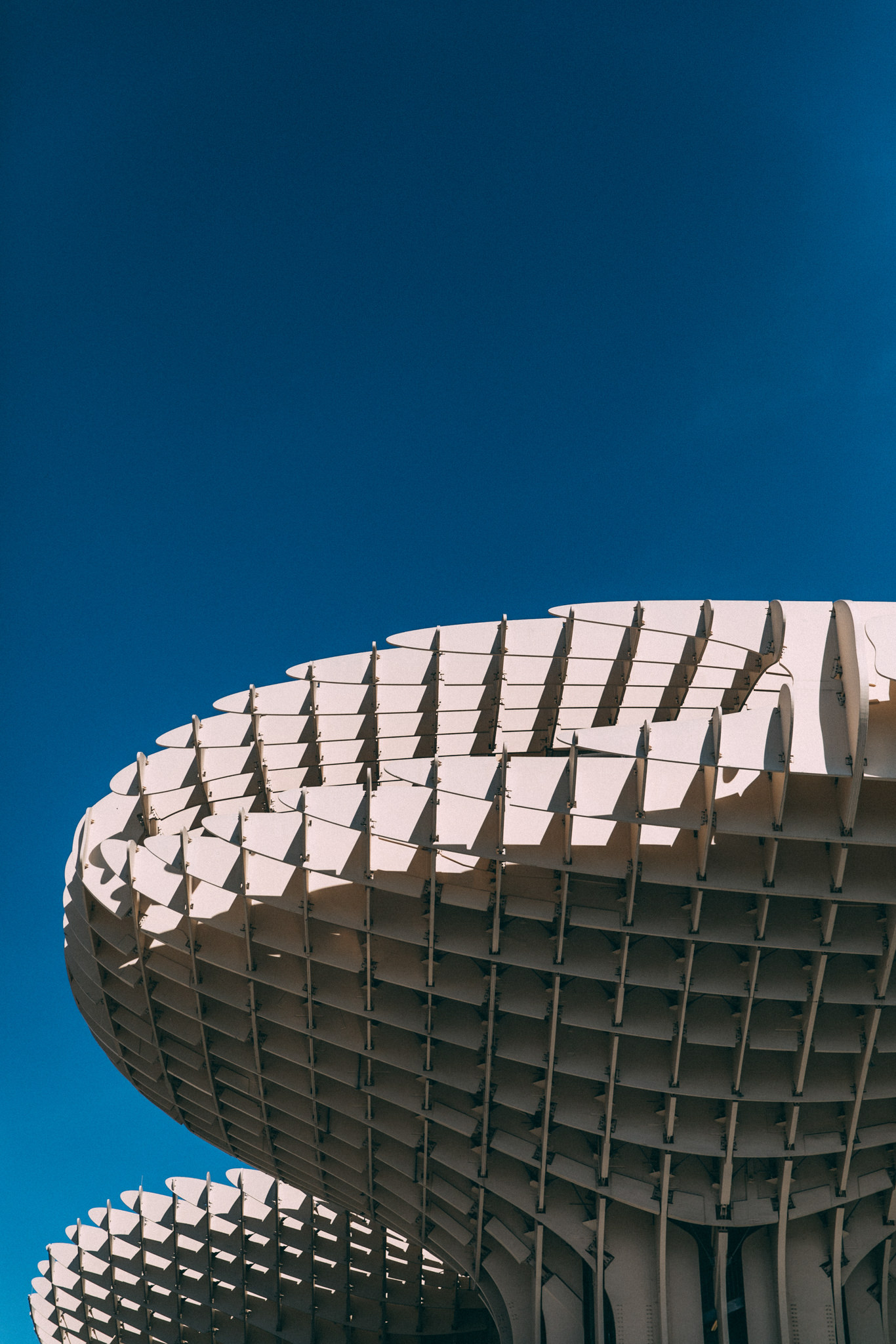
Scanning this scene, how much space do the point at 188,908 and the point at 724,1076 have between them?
12.0 meters

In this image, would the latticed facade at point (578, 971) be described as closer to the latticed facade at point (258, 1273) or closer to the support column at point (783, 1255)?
the support column at point (783, 1255)

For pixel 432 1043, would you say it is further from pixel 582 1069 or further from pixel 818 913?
pixel 818 913

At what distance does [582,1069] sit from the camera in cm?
2289

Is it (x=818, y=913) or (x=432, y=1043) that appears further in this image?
(x=432, y=1043)

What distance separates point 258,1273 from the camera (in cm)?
4291

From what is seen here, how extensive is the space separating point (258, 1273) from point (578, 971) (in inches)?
1170

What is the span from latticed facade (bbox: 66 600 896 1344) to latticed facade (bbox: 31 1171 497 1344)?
14090 millimetres

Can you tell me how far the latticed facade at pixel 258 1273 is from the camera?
134ft

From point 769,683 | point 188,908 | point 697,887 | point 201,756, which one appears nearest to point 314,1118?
Answer: point 188,908

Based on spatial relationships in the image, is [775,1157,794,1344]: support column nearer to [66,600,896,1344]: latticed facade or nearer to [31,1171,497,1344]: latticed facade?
[66,600,896,1344]: latticed facade

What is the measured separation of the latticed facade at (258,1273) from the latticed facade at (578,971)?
1409cm

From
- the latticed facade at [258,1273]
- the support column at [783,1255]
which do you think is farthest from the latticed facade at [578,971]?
the latticed facade at [258,1273]

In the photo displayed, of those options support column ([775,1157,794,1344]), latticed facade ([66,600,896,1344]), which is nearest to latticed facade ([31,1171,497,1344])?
latticed facade ([66,600,896,1344])

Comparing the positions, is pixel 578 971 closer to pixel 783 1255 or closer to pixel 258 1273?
pixel 783 1255
